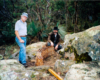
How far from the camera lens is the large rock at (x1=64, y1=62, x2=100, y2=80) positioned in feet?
4.67

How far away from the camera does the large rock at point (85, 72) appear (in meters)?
1.42

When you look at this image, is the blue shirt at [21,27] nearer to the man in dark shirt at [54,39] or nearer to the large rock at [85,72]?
the man in dark shirt at [54,39]

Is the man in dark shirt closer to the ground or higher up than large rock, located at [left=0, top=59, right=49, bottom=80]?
higher up

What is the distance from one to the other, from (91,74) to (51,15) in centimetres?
862

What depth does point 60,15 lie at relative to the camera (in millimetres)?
9898

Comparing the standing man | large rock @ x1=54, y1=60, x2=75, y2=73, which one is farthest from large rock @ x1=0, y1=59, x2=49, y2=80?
the standing man

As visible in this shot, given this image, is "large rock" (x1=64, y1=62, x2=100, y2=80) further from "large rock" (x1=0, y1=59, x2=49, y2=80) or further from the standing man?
the standing man

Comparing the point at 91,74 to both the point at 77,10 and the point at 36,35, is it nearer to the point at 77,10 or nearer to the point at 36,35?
the point at 36,35

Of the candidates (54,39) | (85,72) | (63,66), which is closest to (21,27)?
(54,39)

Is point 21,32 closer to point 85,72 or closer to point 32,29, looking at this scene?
point 85,72

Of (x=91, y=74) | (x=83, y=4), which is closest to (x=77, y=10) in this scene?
(x=83, y=4)

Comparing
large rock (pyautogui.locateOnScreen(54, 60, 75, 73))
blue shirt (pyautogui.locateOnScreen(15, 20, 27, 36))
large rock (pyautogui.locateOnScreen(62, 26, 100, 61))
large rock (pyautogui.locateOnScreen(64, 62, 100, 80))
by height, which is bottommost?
large rock (pyautogui.locateOnScreen(54, 60, 75, 73))

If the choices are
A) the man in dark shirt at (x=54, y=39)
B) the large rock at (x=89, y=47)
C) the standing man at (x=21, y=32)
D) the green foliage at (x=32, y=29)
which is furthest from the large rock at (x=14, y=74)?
the green foliage at (x=32, y=29)

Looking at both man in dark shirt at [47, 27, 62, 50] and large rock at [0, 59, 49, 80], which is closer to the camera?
large rock at [0, 59, 49, 80]
